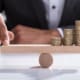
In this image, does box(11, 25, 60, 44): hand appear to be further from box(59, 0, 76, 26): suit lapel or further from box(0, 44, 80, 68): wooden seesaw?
box(0, 44, 80, 68): wooden seesaw

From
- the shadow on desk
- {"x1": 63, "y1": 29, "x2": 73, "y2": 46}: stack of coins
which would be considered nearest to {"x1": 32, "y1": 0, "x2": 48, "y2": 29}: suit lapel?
{"x1": 63, "y1": 29, "x2": 73, "y2": 46}: stack of coins

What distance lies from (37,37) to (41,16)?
181 millimetres

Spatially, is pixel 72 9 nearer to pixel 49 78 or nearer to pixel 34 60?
pixel 34 60

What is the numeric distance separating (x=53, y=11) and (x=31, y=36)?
0.23 meters

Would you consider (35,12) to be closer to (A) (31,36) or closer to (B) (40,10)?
(B) (40,10)

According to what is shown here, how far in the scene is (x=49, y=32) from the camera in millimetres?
971

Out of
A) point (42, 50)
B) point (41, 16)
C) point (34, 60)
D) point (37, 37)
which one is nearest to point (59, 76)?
point (42, 50)

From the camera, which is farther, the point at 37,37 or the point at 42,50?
the point at 37,37

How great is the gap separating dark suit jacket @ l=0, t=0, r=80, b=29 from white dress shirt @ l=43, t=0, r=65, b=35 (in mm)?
24

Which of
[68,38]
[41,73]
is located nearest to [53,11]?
[68,38]


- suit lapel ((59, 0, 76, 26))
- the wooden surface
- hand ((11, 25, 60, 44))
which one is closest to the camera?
the wooden surface

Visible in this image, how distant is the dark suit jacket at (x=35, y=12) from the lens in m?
1.08

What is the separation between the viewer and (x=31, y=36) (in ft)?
3.11

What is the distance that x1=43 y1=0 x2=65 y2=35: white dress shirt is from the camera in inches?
43.6
